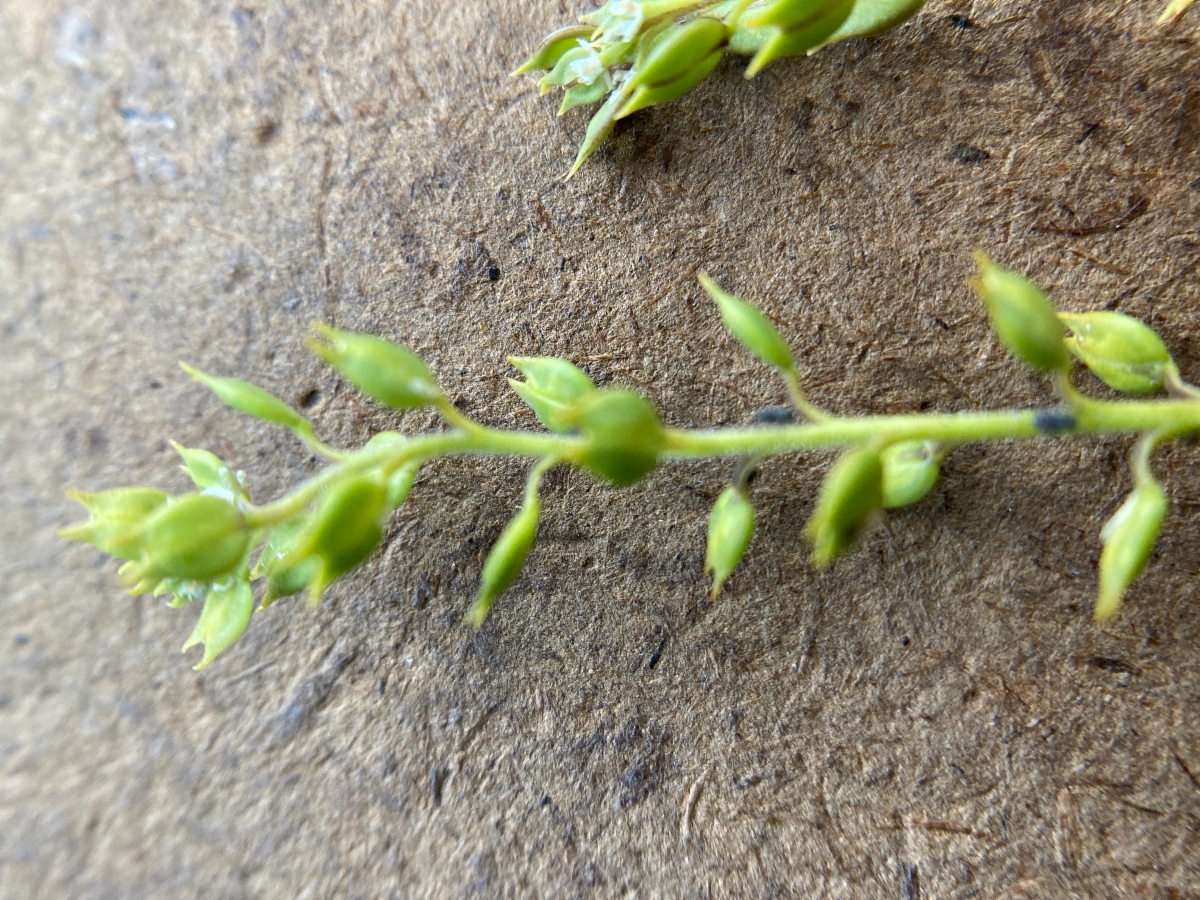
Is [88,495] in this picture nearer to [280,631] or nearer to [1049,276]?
[280,631]

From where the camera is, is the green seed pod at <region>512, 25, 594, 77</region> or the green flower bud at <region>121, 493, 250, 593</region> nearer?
the green flower bud at <region>121, 493, 250, 593</region>

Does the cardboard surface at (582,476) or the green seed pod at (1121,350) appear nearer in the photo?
the green seed pod at (1121,350)

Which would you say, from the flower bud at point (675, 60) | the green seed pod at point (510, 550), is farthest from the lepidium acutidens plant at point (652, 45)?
the green seed pod at point (510, 550)

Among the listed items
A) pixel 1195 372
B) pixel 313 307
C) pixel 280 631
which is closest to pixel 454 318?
pixel 313 307

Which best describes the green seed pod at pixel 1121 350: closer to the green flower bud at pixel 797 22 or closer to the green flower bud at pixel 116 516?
the green flower bud at pixel 797 22

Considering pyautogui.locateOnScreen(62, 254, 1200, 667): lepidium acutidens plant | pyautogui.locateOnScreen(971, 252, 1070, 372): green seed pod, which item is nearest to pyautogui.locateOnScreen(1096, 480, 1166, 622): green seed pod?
pyautogui.locateOnScreen(62, 254, 1200, 667): lepidium acutidens plant

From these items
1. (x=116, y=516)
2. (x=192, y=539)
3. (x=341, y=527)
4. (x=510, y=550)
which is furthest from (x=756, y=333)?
(x=116, y=516)

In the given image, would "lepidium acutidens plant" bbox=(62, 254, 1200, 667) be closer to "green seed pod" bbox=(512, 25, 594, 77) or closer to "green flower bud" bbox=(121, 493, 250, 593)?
"green flower bud" bbox=(121, 493, 250, 593)
